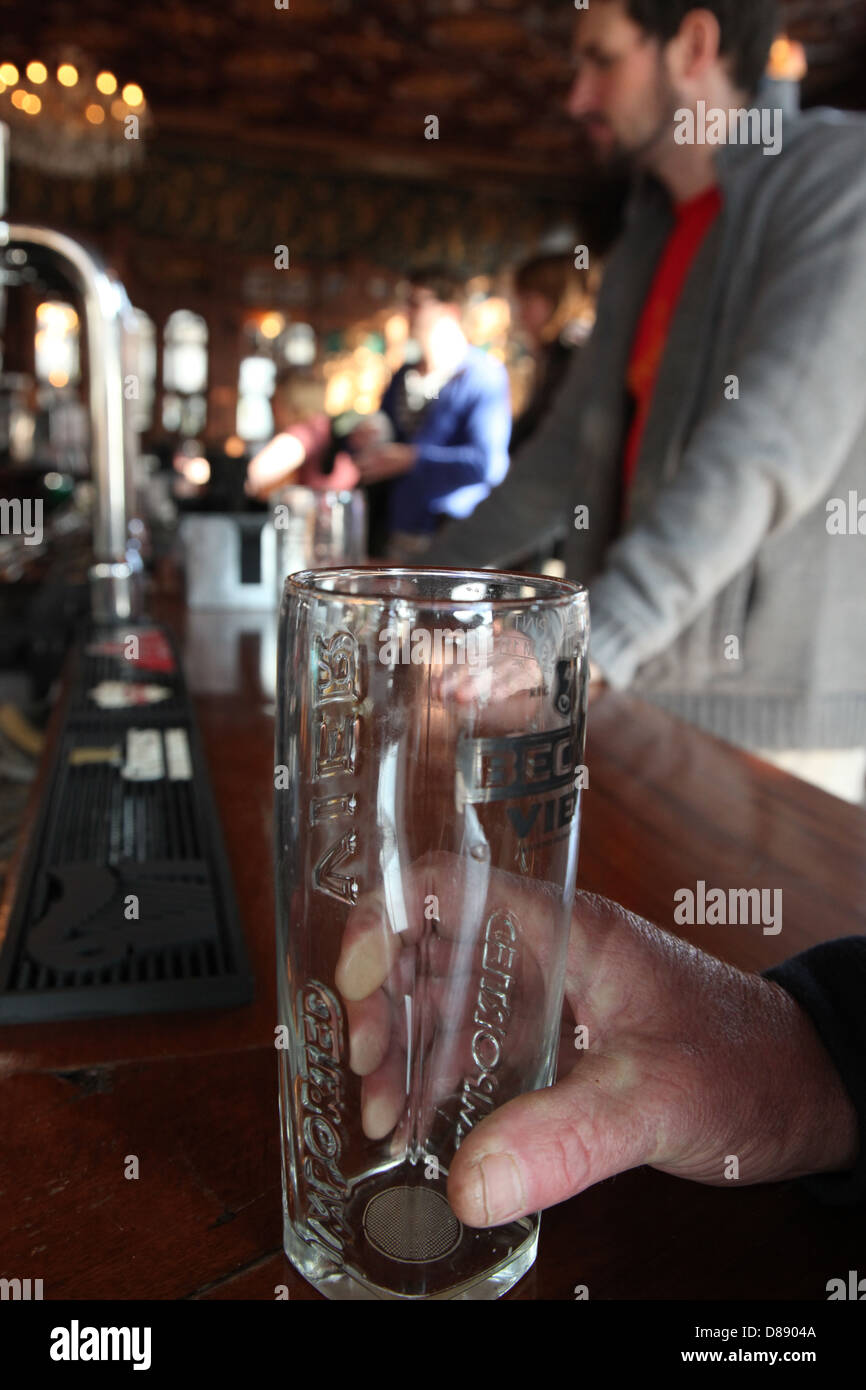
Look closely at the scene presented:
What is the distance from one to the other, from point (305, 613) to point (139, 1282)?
19 cm

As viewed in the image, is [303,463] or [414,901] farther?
[303,463]

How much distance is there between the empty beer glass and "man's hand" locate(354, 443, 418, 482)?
8.71 ft

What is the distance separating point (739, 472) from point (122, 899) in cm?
78

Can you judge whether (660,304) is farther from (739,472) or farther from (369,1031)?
(369,1031)

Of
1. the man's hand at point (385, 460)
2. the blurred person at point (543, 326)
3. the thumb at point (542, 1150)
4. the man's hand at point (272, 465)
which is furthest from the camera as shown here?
the blurred person at point (543, 326)

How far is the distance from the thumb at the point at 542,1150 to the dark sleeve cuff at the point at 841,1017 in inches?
3.3

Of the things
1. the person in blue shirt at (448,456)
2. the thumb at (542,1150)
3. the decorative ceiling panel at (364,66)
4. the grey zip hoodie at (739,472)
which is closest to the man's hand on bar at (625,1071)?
the thumb at (542,1150)

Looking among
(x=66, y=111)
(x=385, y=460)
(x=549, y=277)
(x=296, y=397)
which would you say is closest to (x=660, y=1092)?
(x=385, y=460)

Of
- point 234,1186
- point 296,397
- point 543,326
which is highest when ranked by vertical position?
point 543,326

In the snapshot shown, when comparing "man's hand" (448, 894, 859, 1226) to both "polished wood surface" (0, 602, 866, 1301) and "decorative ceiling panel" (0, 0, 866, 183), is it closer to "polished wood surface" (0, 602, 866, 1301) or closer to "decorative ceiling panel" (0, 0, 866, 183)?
"polished wood surface" (0, 602, 866, 1301)

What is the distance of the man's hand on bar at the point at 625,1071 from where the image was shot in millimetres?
269

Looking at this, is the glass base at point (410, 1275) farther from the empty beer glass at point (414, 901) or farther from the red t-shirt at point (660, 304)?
the red t-shirt at point (660, 304)

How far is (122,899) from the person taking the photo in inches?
20.0

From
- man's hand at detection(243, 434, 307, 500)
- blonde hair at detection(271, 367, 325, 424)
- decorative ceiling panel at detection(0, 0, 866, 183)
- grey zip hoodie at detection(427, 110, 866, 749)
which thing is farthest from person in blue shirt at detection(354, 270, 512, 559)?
decorative ceiling panel at detection(0, 0, 866, 183)
